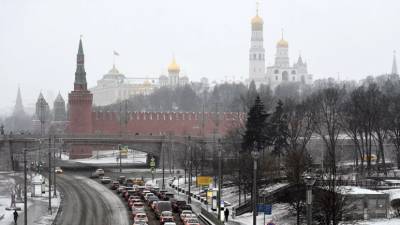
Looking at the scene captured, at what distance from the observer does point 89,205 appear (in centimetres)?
6028

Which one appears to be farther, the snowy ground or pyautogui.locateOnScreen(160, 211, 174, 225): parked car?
the snowy ground

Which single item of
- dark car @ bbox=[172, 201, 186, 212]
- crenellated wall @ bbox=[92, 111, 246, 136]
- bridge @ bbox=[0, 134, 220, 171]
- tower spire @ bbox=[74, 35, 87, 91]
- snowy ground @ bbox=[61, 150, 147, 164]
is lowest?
dark car @ bbox=[172, 201, 186, 212]

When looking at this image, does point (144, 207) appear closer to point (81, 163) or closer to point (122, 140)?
point (122, 140)

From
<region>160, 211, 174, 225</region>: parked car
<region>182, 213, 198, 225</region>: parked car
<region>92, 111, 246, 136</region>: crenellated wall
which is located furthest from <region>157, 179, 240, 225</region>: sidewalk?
<region>92, 111, 246, 136</region>: crenellated wall

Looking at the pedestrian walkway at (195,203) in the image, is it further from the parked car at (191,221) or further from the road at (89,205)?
the road at (89,205)

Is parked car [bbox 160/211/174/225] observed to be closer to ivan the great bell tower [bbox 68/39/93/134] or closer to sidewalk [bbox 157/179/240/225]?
sidewalk [bbox 157/179/240/225]

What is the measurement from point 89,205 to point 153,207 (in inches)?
282

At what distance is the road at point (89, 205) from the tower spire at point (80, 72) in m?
42.9

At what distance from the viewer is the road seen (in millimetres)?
51688

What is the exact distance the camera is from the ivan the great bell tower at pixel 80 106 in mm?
124312

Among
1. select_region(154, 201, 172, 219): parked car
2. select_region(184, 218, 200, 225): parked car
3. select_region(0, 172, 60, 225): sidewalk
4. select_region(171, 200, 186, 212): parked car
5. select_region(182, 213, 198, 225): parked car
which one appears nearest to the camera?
select_region(184, 218, 200, 225): parked car

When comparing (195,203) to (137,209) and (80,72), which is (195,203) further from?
(80,72)

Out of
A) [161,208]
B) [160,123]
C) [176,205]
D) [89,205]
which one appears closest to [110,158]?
[160,123]

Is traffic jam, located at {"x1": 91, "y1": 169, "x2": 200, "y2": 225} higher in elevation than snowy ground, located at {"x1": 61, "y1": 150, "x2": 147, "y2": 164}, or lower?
lower
